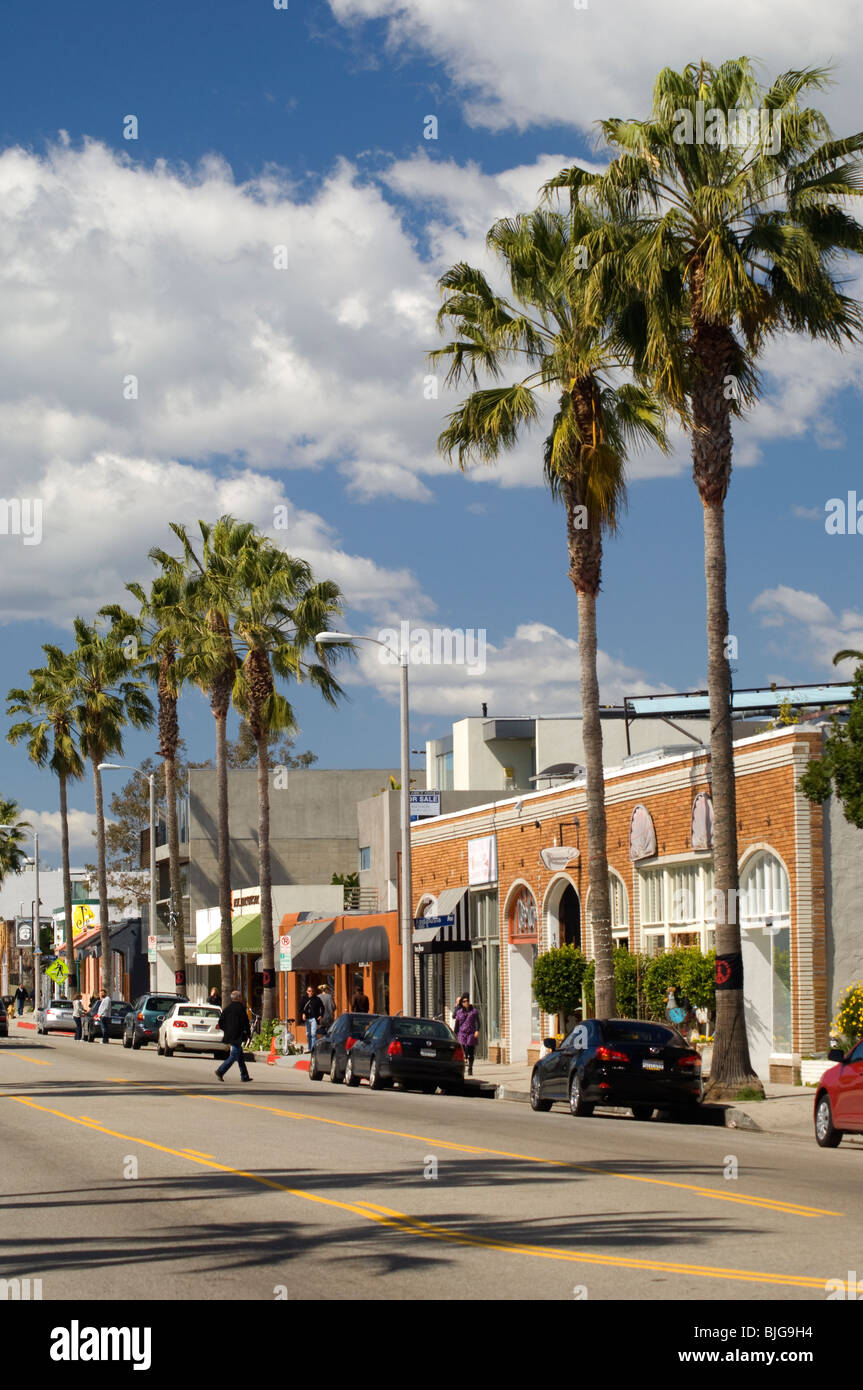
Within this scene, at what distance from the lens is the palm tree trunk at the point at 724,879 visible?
25.6 metres

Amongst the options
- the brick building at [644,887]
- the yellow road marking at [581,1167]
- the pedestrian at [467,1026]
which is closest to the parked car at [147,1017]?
the brick building at [644,887]

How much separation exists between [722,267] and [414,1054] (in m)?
14.2

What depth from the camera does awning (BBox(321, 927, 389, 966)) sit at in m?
47.3

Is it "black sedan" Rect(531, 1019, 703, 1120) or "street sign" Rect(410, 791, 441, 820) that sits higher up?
"street sign" Rect(410, 791, 441, 820)

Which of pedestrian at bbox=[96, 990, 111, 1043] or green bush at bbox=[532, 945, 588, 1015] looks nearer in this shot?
green bush at bbox=[532, 945, 588, 1015]

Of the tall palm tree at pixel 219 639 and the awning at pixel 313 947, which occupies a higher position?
the tall palm tree at pixel 219 639

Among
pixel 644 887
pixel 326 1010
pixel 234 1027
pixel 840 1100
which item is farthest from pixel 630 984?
pixel 840 1100

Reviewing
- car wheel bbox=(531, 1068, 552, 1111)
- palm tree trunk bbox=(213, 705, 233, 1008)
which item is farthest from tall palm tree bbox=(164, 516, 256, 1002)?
car wheel bbox=(531, 1068, 552, 1111)

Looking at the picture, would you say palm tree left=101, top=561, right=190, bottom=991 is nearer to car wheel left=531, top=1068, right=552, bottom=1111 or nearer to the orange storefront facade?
the orange storefront facade

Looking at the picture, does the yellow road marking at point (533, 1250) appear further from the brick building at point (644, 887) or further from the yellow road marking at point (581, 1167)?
the brick building at point (644, 887)

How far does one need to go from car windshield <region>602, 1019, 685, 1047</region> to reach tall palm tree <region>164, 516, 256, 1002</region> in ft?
82.6

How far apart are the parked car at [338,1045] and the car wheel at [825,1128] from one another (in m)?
13.9

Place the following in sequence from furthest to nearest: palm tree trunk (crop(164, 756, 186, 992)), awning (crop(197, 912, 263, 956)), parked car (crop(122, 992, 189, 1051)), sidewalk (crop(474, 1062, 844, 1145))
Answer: awning (crop(197, 912, 263, 956)), palm tree trunk (crop(164, 756, 186, 992)), parked car (crop(122, 992, 189, 1051)), sidewalk (crop(474, 1062, 844, 1145))

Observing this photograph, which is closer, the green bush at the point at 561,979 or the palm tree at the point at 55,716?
the green bush at the point at 561,979
